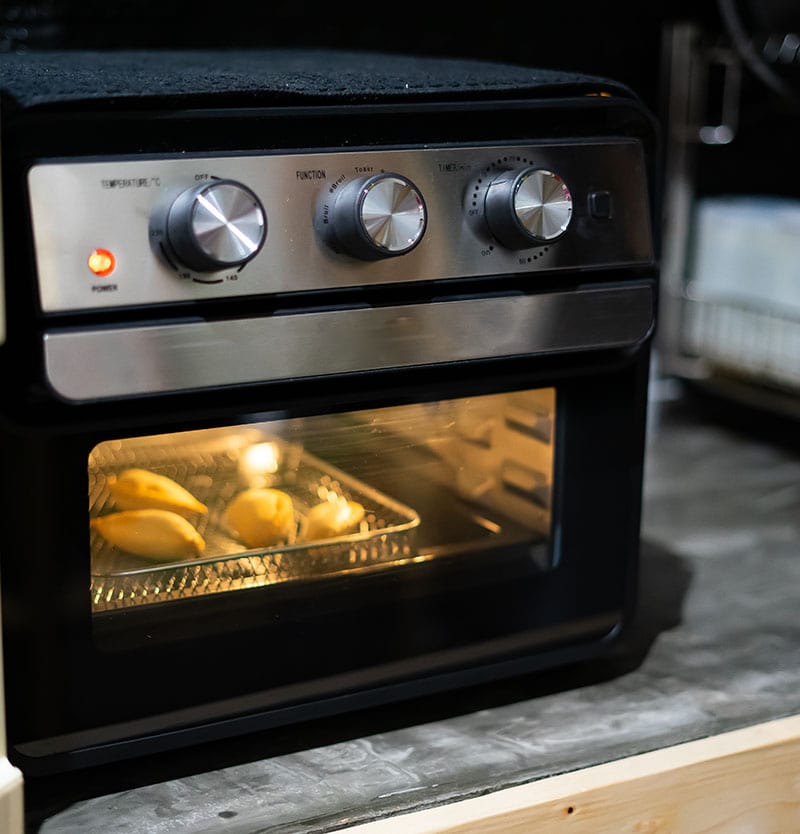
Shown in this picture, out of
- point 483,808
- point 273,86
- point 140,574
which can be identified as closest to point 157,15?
point 273,86

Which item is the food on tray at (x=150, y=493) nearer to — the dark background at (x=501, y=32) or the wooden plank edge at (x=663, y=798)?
the wooden plank edge at (x=663, y=798)

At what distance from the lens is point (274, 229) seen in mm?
733

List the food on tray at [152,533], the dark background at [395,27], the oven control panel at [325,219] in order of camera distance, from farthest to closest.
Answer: the dark background at [395,27] → the food on tray at [152,533] → the oven control panel at [325,219]

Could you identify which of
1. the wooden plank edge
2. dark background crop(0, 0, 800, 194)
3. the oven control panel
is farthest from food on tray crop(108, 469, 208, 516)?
dark background crop(0, 0, 800, 194)

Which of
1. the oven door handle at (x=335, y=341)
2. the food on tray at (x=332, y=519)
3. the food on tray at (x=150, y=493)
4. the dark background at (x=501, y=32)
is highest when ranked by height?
the dark background at (x=501, y=32)

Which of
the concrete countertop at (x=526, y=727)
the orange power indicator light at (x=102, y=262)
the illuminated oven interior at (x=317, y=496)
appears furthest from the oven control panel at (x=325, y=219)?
the concrete countertop at (x=526, y=727)

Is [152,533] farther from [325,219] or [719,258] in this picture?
[719,258]

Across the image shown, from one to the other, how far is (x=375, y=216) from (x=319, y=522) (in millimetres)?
238

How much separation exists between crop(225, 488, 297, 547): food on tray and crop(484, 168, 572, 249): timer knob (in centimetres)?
24

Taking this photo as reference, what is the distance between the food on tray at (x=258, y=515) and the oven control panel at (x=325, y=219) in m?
0.16

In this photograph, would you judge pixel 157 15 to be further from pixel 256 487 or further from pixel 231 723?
pixel 231 723

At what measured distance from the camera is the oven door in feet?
2.43

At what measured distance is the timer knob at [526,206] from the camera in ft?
2.56

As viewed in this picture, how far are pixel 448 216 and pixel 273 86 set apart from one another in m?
0.14
